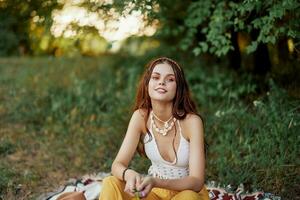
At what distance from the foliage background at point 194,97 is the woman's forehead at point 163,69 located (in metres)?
1.17

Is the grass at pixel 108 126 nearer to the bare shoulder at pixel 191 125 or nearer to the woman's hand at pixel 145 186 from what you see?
the bare shoulder at pixel 191 125

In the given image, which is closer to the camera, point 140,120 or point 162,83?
point 162,83

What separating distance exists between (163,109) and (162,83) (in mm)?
180

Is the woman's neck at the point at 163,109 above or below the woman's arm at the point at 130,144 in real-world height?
above

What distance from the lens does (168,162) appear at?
11.3ft

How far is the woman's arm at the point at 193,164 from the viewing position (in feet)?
10.1

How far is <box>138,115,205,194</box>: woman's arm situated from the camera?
3.07 m

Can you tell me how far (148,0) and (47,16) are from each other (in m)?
1.24

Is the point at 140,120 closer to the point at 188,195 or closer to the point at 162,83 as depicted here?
the point at 162,83

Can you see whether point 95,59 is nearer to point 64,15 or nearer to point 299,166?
point 64,15

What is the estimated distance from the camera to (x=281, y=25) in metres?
4.91

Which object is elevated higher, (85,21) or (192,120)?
(85,21)

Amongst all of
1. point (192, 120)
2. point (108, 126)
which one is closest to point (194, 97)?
point (108, 126)

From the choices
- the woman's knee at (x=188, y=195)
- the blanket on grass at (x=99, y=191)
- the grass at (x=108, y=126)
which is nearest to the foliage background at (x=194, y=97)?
the grass at (x=108, y=126)
